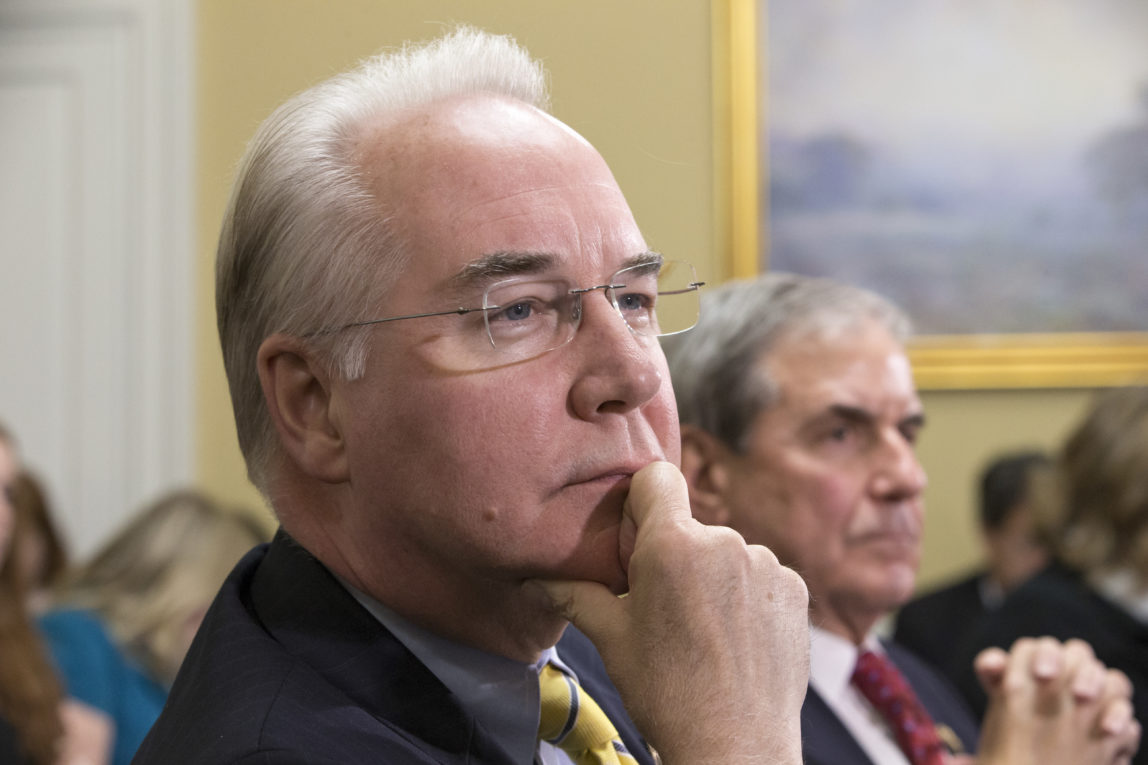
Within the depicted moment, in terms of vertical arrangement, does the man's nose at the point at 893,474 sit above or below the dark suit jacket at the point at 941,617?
above

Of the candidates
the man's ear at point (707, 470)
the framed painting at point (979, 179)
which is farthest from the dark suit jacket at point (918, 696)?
the framed painting at point (979, 179)

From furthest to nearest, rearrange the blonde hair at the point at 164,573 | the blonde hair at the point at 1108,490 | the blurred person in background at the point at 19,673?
the blonde hair at the point at 164,573, the blonde hair at the point at 1108,490, the blurred person in background at the point at 19,673

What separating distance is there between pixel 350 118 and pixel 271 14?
15cm

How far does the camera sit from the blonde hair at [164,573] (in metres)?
3.58

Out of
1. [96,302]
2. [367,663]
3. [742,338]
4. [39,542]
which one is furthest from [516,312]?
[96,302]

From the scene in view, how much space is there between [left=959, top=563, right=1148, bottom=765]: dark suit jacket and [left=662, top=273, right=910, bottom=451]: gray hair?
3.66ft

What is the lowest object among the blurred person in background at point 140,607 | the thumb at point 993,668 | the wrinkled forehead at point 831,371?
the blurred person in background at point 140,607

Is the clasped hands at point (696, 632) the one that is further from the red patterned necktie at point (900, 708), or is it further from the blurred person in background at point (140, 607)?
the blurred person in background at point (140, 607)

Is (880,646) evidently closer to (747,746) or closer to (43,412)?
(747,746)

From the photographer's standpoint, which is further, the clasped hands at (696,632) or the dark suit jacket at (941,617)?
the dark suit jacket at (941,617)

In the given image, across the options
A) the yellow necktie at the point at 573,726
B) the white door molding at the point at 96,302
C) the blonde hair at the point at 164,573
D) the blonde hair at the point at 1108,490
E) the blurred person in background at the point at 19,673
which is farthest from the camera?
the blonde hair at the point at 164,573

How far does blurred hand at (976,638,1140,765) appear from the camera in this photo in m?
2.04

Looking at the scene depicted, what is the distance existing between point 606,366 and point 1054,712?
4.01ft

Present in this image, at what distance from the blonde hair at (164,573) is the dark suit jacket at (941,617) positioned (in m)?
2.58
